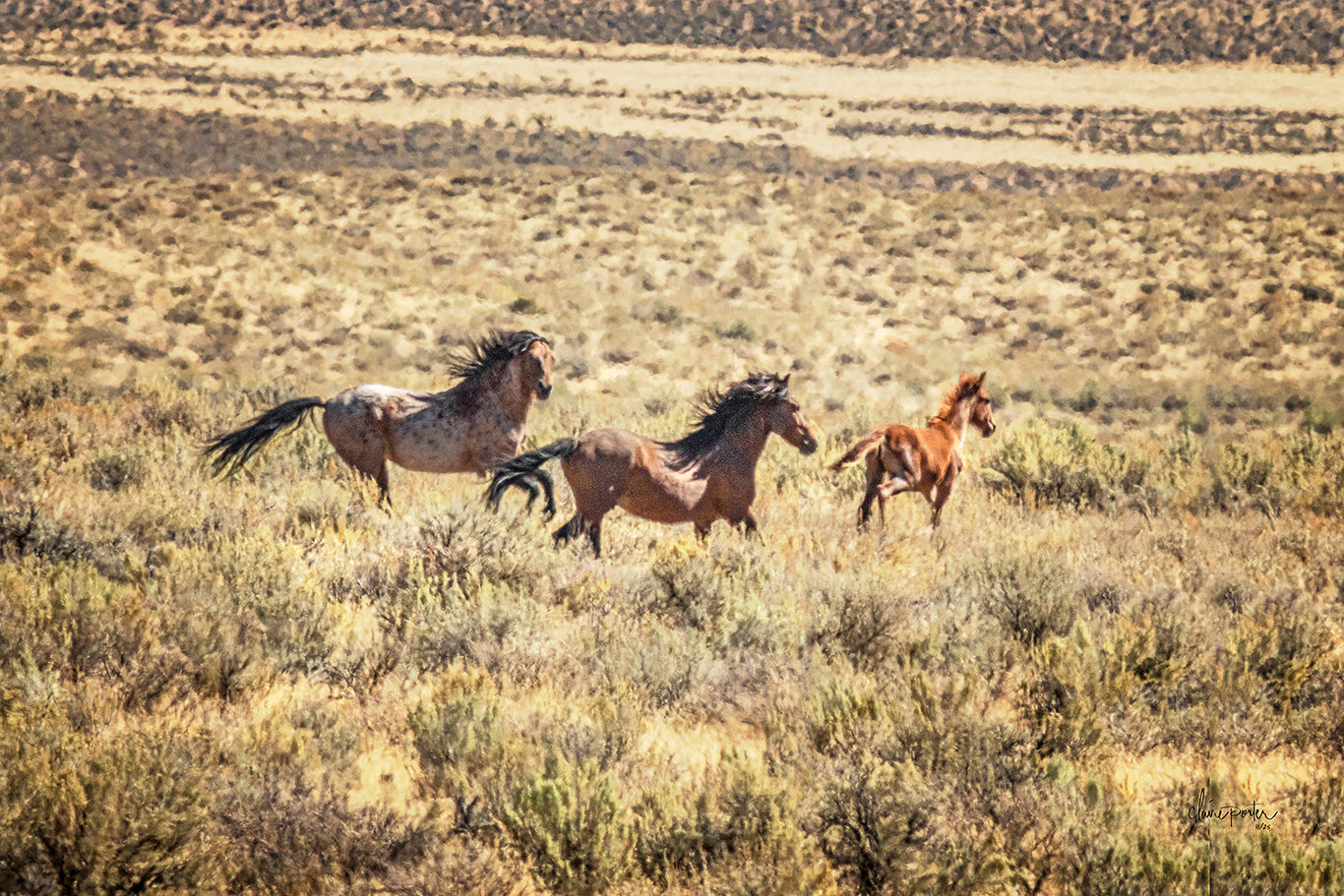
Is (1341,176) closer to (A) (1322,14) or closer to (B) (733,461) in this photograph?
(A) (1322,14)

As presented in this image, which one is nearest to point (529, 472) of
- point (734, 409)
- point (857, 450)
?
point (734, 409)

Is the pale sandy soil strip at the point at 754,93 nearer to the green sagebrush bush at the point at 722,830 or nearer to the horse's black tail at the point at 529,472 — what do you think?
the horse's black tail at the point at 529,472

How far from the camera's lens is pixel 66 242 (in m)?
29.5

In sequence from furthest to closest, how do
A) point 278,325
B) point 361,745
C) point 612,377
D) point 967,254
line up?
1. point 967,254
2. point 278,325
3. point 612,377
4. point 361,745

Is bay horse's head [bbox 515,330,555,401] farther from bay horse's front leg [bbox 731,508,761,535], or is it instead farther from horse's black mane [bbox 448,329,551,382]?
bay horse's front leg [bbox 731,508,761,535]

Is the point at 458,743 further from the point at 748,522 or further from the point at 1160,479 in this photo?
the point at 1160,479

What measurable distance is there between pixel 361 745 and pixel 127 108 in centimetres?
4948

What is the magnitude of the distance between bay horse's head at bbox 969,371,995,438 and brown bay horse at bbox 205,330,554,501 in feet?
13.6

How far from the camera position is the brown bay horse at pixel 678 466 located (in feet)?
28.7

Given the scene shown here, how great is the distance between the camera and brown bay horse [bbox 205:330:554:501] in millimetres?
10047

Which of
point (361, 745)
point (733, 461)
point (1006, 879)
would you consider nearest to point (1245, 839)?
point (1006, 879)

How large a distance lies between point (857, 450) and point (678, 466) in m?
1.75

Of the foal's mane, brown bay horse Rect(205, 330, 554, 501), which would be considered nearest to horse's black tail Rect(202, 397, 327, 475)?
brown bay horse Rect(205, 330, 554, 501)

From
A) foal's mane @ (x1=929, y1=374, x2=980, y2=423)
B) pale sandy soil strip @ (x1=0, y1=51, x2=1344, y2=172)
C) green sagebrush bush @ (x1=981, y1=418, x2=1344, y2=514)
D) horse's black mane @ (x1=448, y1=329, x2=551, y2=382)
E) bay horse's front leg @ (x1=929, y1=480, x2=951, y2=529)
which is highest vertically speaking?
pale sandy soil strip @ (x1=0, y1=51, x2=1344, y2=172)
